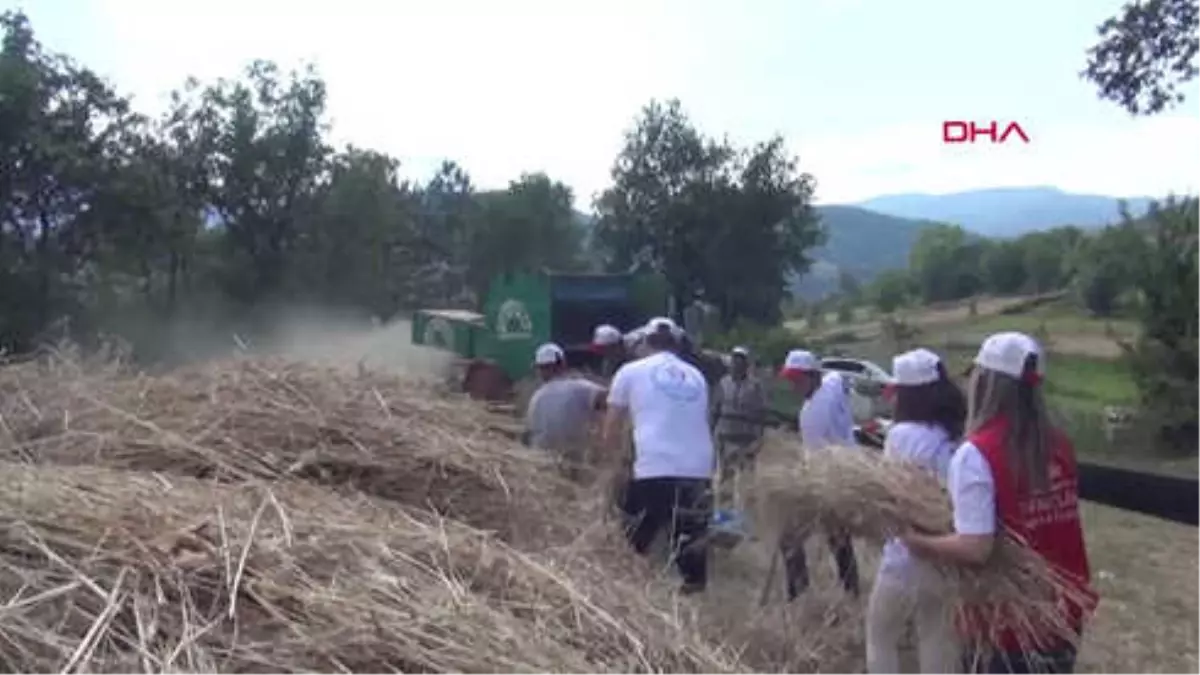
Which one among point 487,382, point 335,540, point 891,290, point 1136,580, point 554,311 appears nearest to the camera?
point 335,540

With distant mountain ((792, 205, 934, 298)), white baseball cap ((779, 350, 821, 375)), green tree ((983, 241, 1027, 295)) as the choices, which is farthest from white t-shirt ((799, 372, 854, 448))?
distant mountain ((792, 205, 934, 298))

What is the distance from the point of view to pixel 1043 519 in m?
3.59

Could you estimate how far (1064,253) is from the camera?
64250mm

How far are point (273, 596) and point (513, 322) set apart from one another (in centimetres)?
1410

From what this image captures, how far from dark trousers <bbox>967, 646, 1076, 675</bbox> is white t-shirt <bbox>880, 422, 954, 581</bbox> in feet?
2.01

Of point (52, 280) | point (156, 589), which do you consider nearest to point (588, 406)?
point (156, 589)

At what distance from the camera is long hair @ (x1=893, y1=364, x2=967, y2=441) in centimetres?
474

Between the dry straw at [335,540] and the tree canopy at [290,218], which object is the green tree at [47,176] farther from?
the dry straw at [335,540]

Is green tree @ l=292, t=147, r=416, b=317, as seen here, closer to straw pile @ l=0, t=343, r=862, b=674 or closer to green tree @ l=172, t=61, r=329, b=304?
green tree @ l=172, t=61, r=329, b=304

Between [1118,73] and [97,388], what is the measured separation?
1917 cm

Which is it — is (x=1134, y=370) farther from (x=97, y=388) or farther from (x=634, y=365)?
(x=97, y=388)

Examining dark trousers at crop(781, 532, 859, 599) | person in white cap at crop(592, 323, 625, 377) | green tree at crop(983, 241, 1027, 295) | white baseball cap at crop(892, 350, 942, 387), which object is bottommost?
green tree at crop(983, 241, 1027, 295)

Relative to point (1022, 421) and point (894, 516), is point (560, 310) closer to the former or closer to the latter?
point (894, 516)

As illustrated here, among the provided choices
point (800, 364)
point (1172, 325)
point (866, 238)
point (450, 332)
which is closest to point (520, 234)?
point (1172, 325)
